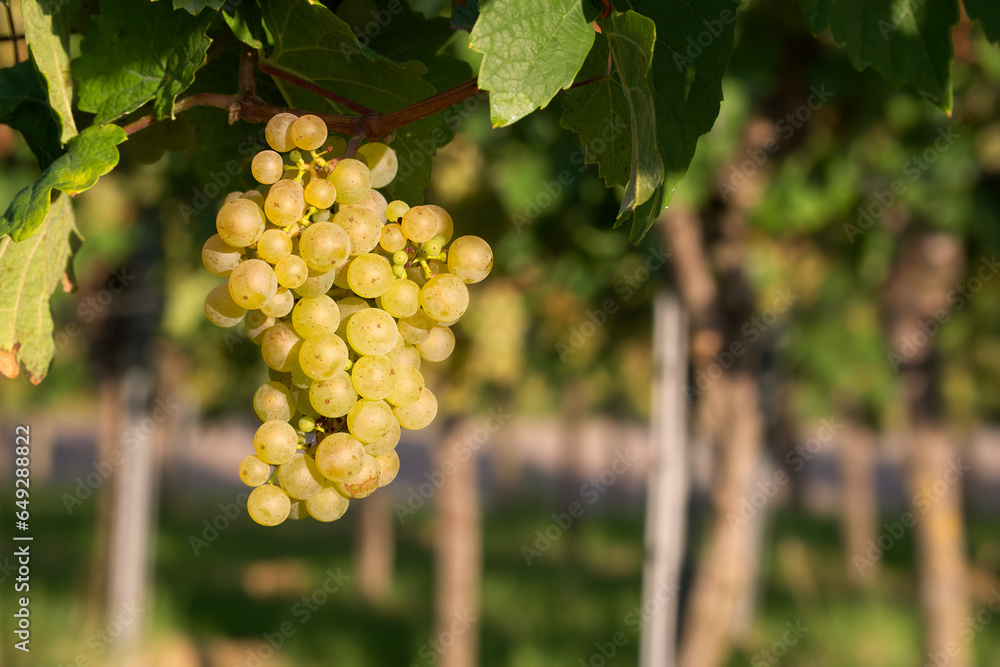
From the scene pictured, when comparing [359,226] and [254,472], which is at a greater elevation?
[359,226]

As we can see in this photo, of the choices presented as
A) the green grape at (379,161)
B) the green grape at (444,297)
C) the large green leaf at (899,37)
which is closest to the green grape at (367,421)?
the green grape at (444,297)

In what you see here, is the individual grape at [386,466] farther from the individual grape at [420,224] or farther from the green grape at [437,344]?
the individual grape at [420,224]

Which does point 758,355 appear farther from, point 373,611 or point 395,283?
point 373,611

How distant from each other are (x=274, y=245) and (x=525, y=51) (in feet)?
0.88

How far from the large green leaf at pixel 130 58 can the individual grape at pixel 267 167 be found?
0.09m

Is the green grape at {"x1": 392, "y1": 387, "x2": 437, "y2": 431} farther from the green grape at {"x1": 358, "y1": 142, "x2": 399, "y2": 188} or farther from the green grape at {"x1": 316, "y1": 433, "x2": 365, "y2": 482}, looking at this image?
the green grape at {"x1": 358, "y1": 142, "x2": 399, "y2": 188}

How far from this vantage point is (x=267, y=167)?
28.9 inches

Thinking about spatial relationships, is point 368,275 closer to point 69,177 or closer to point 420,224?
point 420,224

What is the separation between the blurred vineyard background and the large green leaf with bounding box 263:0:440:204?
0.39 ft

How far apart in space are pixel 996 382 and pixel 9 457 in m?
23.0

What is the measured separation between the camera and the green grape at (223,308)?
0.78 meters

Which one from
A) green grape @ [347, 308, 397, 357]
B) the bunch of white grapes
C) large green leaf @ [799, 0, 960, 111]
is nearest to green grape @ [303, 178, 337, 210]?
the bunch of white grapes

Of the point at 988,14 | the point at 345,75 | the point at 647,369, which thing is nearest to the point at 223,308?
the point at 345,75

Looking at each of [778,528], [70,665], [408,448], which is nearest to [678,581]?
[70,665]
